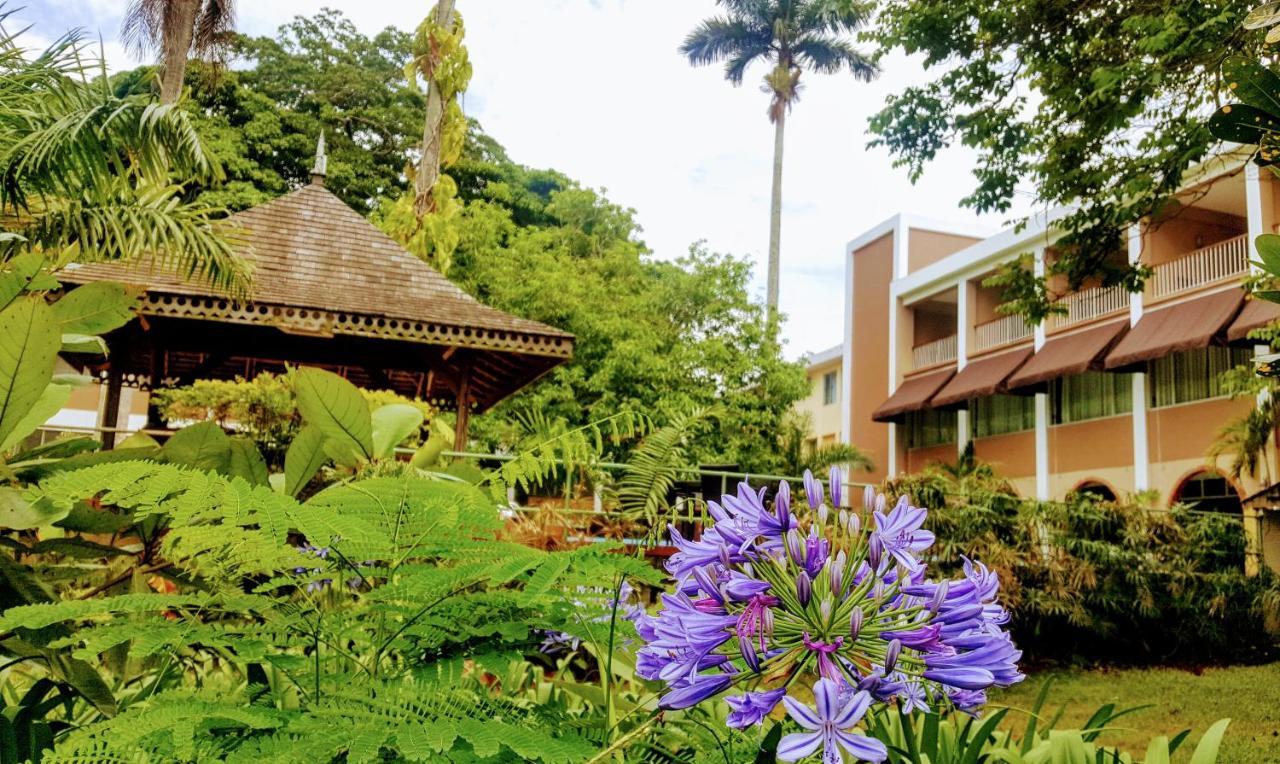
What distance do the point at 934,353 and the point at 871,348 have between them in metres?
2.30

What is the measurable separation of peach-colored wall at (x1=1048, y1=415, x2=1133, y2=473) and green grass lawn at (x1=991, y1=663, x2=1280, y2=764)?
32.0ft

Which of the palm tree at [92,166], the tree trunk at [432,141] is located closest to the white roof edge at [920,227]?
the tree trunk at [432,141]

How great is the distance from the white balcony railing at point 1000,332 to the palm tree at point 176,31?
62.8 feet

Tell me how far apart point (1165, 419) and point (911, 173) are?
12222 mm

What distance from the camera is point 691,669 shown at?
1015mm

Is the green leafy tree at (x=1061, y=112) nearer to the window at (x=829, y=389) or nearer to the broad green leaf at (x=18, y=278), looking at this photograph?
the broad green leaf at (x=18, y=278)

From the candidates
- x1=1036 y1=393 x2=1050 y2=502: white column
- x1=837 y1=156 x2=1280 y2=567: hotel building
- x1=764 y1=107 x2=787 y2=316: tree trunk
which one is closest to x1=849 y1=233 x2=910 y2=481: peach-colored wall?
x1=837 y1=156 x2=1280 y2=567: hotel building

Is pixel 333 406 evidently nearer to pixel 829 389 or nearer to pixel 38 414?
pixel 38 414

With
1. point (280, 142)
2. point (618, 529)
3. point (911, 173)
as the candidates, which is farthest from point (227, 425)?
point (280, 142)

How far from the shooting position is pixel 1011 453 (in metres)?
23.8

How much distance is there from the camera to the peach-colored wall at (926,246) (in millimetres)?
27344

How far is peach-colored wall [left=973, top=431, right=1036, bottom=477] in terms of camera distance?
23.2 meters

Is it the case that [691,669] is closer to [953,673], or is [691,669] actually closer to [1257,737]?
[953,673]

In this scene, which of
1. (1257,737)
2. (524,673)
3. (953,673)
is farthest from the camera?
(1257,737)
